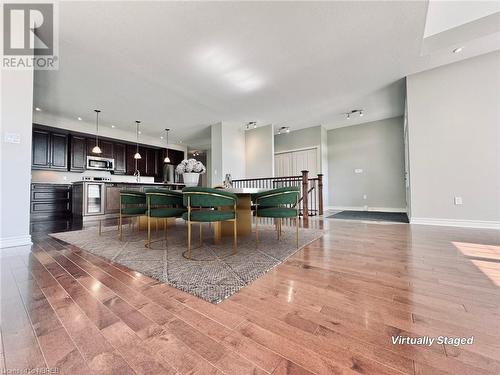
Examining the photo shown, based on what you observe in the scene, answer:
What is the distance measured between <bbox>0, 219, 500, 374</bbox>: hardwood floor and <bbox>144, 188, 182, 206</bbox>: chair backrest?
3.01 ft

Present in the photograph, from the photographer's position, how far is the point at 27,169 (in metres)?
2.54

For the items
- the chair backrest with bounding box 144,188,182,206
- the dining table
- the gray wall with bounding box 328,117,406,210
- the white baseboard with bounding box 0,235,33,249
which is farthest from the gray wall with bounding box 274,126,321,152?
the white baseboard with bounding box 0,235,33,249

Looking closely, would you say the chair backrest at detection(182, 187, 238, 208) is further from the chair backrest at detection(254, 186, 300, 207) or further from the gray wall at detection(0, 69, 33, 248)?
the gray wall at detection(0, 69, 33, 248)

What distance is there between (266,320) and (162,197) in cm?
207

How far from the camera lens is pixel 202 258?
201cm

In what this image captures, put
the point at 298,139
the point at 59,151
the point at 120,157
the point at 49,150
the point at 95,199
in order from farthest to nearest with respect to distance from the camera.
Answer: the point at 298,139
the point at 120,157
the point at 59,151
the point at 49,150
the point at 95,199

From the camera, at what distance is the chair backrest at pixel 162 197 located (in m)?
2.53

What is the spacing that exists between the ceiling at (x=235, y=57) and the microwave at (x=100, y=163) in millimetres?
1282

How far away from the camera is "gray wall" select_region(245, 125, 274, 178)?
6.62 m

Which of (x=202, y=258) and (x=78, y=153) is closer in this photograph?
(x=202, y=258)

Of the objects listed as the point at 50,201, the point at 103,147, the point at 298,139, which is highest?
the point at 298,139

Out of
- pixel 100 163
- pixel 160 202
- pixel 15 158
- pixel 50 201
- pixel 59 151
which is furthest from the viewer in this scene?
pixel 100 163

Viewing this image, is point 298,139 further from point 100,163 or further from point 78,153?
point 78,153

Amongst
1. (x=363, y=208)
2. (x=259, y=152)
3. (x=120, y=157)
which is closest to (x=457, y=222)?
(x=363, y=208)
